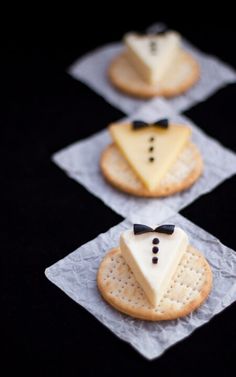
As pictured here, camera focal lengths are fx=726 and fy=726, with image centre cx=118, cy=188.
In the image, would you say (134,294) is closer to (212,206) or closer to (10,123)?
(212,206)

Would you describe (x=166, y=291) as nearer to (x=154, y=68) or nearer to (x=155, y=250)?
(x=155, y=250)

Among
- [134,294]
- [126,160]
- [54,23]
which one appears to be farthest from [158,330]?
[54,23]

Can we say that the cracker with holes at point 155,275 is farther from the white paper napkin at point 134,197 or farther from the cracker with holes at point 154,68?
the cracker with holes at point 154,68

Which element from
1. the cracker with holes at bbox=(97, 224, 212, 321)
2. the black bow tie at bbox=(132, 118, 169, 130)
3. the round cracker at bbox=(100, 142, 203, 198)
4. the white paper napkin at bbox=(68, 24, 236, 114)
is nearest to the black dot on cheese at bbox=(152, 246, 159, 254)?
the cracker with holes at bbox=(97, 224, 212, 321)

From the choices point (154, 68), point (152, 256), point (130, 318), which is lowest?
point (130, 318)

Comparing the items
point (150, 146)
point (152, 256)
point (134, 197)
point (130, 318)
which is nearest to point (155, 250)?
point (152, 256)

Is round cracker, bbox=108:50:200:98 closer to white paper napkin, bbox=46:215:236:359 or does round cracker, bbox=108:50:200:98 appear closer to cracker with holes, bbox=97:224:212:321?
white paper napkin, bbox=46:215:236:359
